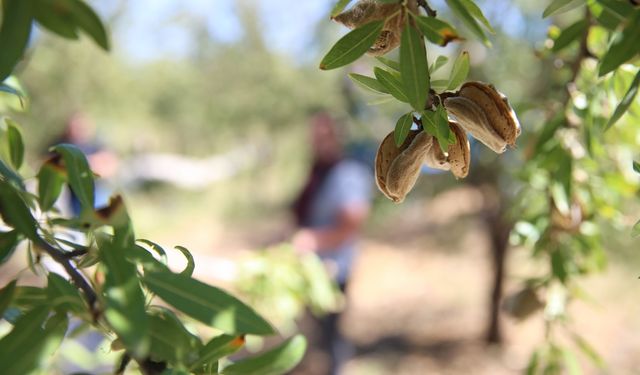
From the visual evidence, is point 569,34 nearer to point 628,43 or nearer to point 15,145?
point 628,43

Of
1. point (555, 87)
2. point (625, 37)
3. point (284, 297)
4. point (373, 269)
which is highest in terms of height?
point (625, 37)

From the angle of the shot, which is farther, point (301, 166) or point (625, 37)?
point (301, 166)

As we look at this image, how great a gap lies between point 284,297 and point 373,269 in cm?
316

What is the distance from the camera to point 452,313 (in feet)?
13.4

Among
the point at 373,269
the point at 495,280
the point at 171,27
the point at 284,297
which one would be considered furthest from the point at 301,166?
the point at 284,297

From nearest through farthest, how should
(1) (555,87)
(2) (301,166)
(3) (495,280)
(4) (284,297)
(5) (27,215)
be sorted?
(5) (27,215)
(1) (555,87)
(4) (284,297)
(3) (495,280)
(2) (301,166)

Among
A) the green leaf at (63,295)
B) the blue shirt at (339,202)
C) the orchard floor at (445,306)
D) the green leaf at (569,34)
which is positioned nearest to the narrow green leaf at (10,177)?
the green leaf at (63,295)

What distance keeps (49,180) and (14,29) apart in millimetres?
201

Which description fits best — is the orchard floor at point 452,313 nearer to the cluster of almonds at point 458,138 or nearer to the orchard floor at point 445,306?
the orchard floor at point 445,306

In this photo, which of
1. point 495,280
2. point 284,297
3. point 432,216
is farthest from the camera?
point 432,216

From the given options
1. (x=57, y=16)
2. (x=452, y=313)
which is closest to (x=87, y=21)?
(x=57, y=16)

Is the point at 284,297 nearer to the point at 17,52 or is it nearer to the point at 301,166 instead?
the point at 17,52

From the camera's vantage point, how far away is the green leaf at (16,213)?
43 centimetres

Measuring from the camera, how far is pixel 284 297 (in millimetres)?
1972
